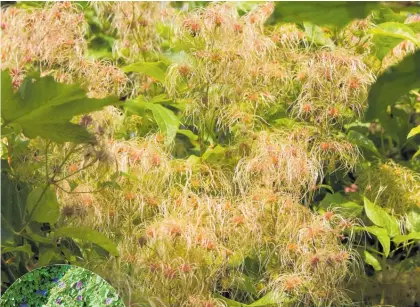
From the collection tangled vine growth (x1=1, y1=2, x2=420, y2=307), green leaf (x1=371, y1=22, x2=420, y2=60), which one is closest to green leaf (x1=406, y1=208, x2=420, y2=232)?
tangled vine growth (x1=1, y1=2, x2=420, y2=307)

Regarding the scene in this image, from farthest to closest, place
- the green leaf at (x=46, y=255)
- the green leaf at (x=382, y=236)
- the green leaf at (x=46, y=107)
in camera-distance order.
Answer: the green leaf at (x=382, y=236) → the green leaf at (x=46, y=255) → the green leaf at (x=46, y=107)

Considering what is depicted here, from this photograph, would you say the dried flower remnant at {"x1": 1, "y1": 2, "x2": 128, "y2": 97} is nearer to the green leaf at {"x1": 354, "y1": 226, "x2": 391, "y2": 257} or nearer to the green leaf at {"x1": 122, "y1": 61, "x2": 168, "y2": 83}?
the green leaf at {"x1": 122, "y1": 61, "x2": 168, "y2": 83}

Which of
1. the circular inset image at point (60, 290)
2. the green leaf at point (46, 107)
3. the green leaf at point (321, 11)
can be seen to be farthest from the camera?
the circular inset image at point (60, 290)

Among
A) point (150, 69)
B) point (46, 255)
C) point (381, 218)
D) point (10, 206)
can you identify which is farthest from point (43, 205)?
point (381, 218)

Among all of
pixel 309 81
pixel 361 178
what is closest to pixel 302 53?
A: pixel 309 81

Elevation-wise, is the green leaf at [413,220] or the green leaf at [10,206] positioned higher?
the green leaf at [10,206]

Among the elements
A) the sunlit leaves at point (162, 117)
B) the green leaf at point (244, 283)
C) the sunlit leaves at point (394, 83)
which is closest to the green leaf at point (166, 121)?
the sunlit leaves at point (162, 117)

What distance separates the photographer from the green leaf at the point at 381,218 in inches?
46.9

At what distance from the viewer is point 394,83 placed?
1.10 ft

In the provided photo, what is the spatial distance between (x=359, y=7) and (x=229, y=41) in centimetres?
93

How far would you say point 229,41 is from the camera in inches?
46.9

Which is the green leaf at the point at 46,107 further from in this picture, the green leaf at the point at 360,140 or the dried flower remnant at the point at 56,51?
the green leaf at the point at 360,140

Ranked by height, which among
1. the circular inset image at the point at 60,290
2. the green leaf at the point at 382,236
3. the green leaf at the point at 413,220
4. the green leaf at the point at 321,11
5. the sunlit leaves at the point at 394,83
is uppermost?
the green leaf at the point at 321,11

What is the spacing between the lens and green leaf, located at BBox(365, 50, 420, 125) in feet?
1.06
